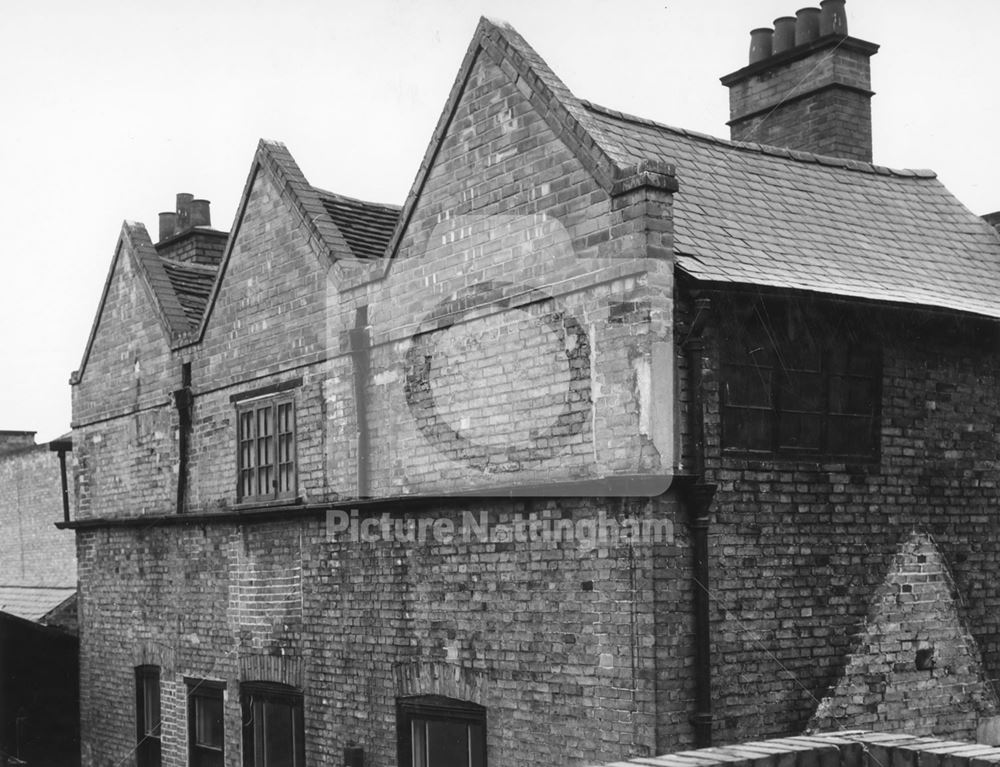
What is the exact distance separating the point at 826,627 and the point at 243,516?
6519 mm

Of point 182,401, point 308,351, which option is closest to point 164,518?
point 182,401

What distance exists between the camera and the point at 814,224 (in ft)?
37.2

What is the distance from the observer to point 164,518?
48.4ft

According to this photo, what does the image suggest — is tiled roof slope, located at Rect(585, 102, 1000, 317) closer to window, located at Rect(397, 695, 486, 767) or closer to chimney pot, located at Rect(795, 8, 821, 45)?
chimney pot, located at Rect(795, 8, 821, 45)

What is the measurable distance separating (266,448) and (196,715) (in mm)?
3607

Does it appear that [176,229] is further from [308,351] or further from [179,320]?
[308,351]

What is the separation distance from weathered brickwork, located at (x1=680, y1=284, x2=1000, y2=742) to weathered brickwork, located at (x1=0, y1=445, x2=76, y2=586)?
1868cm

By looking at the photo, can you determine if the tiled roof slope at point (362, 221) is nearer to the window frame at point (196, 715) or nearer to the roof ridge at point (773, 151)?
the roof ridge at point (773, 151)

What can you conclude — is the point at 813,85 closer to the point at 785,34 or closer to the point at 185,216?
the point at 785,34

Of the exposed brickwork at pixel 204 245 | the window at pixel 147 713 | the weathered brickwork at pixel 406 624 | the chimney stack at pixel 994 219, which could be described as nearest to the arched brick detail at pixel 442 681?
the weathered brickwork at pixel 406 624

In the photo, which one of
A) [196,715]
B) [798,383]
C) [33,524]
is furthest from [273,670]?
[33,524]

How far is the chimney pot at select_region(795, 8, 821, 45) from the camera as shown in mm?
14922

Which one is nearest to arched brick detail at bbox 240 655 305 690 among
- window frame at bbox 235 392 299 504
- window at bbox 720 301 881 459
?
window frame at bbox 235 392 299 504

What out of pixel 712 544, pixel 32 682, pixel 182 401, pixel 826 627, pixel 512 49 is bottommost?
pixel 32 682
